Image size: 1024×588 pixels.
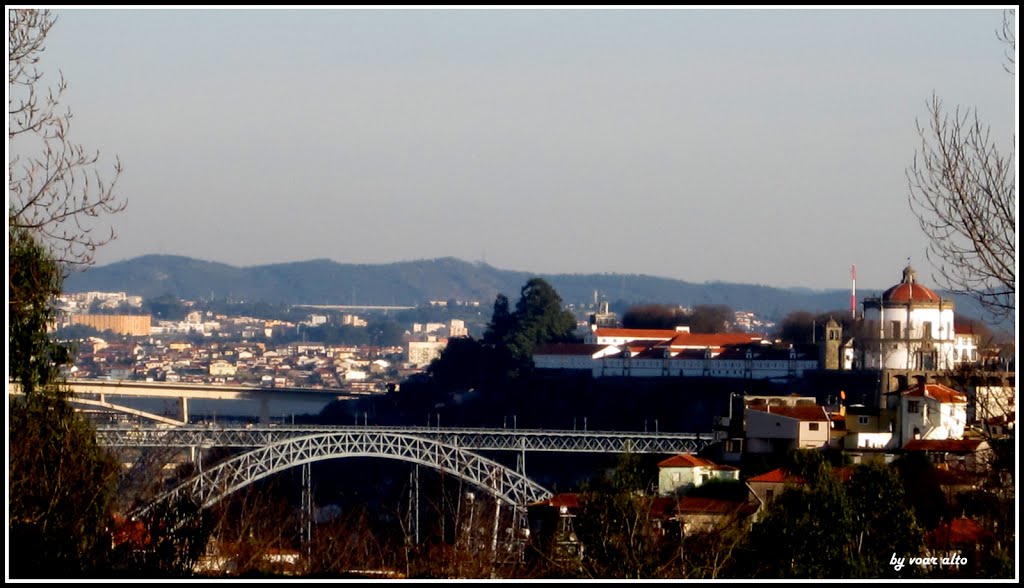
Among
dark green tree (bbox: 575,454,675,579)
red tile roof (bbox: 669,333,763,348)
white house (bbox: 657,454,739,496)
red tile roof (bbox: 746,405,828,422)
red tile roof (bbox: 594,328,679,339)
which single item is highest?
red tile roof (bbox: 594,328,679,339)

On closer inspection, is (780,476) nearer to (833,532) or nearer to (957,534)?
(957,534)


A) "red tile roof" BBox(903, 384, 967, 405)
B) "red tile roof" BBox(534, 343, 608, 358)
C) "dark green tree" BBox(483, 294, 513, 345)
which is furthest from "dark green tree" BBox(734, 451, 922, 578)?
"dark green tree" BBox(483, 294, 513, 345)

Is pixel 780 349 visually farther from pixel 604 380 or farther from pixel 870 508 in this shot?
pixel 870 508

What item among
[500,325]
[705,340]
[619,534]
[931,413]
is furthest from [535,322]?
[619,534]

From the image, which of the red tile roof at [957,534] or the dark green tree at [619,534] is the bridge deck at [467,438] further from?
the dark green tree at [619,534]

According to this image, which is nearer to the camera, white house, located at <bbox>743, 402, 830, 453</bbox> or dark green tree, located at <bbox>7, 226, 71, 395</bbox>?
dark green tree, located at <bbox>7, 226, 71, 395</bbox>

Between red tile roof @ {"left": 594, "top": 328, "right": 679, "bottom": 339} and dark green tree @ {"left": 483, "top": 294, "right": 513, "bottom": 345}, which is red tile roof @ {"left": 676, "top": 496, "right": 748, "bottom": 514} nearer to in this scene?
red tile roof @ {"left": 594, "top": 328, "right": 679, "bottom": 339}

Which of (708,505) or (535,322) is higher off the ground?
(535,322)

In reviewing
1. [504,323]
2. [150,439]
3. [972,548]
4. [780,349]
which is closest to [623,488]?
[972,548]
